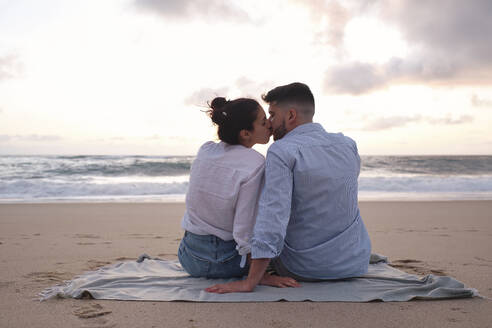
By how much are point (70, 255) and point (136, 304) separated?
6.69 ft

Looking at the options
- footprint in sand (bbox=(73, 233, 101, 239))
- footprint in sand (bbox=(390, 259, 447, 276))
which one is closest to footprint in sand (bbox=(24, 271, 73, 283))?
footprint in sand (bbox=(73, 233, 101, 239))

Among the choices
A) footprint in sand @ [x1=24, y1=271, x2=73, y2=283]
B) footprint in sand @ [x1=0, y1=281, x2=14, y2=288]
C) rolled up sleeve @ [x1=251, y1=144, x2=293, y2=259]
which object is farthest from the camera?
footprint in sand @ [x1=24, y1=271, x2=73, y2=283]

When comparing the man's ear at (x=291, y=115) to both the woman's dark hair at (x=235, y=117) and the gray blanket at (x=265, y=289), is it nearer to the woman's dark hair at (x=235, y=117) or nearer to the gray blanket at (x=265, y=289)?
the woman's dark hair at (x=235, y=117)

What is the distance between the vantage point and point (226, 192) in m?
2.54

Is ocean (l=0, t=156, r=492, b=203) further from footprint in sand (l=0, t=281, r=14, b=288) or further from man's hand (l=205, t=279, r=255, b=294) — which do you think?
man's hand (l=205, t=279, r=255, b=294)

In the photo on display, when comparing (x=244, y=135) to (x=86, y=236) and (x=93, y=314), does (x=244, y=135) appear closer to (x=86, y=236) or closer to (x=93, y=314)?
(x=93, y=314)

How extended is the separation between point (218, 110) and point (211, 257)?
3.02 feet

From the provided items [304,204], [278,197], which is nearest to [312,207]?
[304,204]

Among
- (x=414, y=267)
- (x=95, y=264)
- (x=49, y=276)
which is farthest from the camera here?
(x=95, y=264)

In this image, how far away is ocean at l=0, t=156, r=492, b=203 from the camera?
11750 millimetres

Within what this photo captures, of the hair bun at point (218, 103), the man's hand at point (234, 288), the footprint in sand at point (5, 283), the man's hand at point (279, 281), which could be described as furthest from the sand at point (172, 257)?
the hair bun at point (218, 103)

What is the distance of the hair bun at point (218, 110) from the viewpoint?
2607 mm

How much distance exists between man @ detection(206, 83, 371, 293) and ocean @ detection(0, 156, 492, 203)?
8028mm

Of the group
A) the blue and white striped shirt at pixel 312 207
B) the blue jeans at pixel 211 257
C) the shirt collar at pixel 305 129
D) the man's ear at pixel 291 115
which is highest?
the man's ear at pixel 291 115
